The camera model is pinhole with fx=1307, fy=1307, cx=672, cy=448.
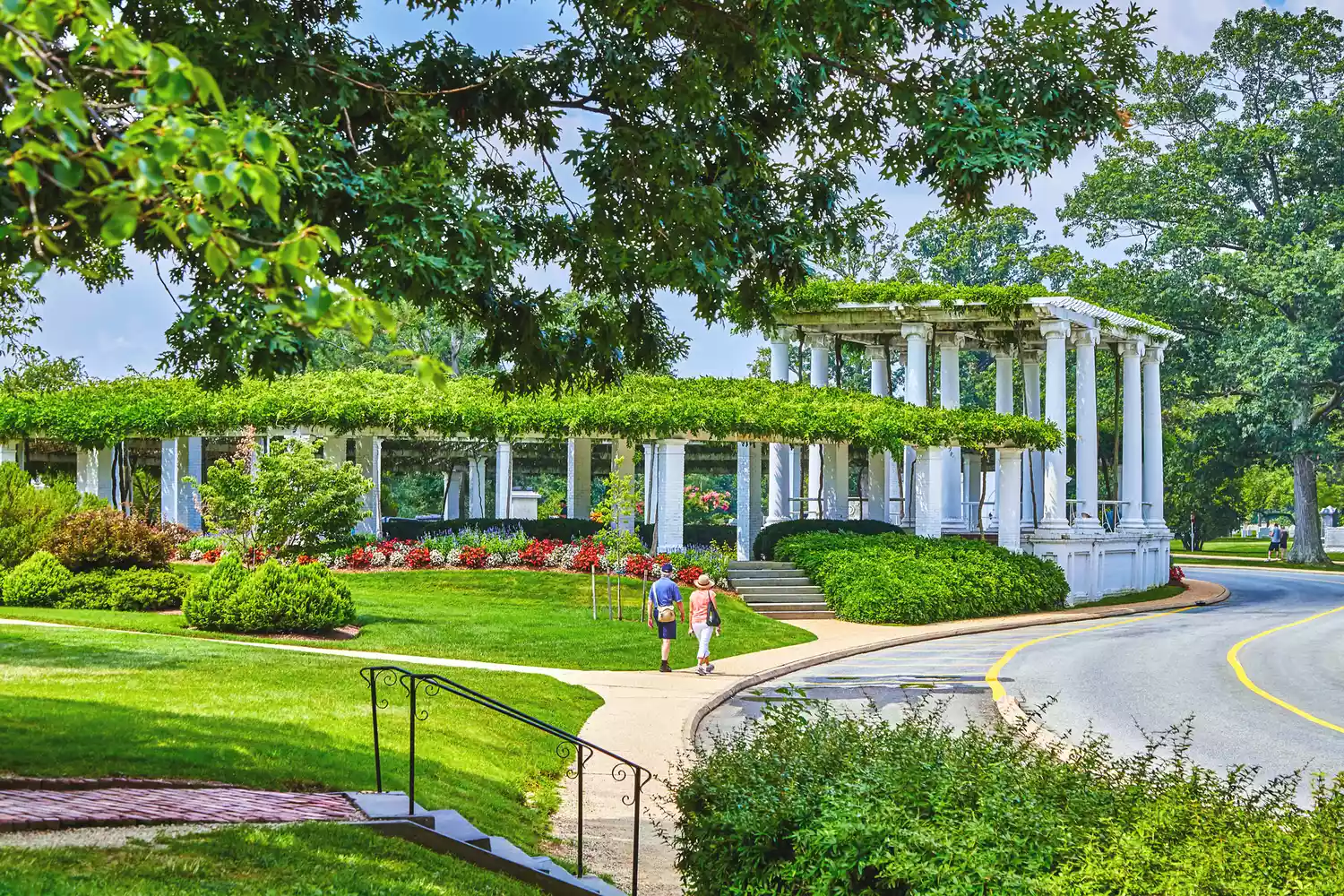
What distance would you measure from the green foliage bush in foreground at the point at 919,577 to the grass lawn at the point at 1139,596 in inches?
91.1

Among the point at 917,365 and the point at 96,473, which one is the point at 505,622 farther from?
the point at 96,473

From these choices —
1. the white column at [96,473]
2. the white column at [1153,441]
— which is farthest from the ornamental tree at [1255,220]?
the white column at [96,473]

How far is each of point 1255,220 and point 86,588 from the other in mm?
49274

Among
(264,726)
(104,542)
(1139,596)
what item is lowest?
(1139,596)

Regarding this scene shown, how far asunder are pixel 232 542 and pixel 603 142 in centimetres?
1611

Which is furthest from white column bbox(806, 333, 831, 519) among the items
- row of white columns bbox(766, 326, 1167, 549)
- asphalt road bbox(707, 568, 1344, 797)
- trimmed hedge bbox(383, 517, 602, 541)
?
asphalt road bbox(707, 568, 1344, 797)

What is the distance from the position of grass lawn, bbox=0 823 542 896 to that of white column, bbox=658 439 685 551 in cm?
2489

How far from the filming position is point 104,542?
80.0ft

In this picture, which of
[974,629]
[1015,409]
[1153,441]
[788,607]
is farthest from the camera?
[1015,409]

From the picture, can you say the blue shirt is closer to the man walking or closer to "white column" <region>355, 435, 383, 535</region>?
the man walking

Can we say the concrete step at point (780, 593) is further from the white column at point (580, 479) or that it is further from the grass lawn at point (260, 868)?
the grass lawn at point (260, 868)

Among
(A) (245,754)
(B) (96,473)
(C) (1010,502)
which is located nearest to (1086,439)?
(C) (1010,502)

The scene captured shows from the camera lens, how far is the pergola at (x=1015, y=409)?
119 ft

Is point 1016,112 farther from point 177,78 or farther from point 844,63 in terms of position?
point 177,78
